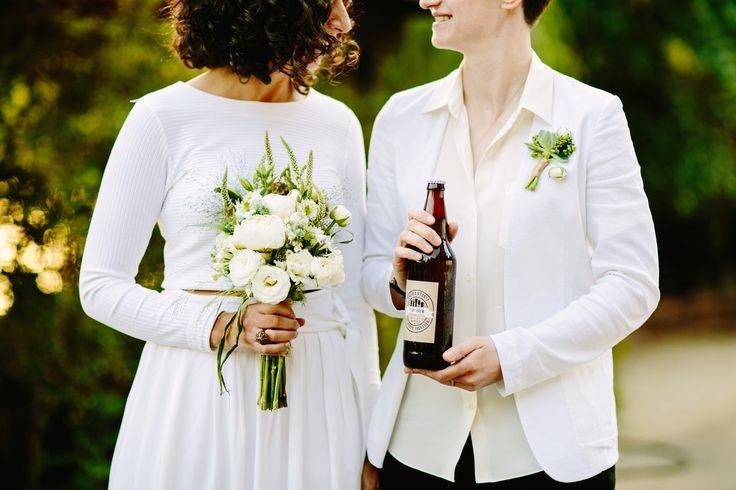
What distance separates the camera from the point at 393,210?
113 inches

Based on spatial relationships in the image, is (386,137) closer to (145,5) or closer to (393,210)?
(393,210)

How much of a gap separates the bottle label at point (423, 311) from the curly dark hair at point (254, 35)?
2.58 feet

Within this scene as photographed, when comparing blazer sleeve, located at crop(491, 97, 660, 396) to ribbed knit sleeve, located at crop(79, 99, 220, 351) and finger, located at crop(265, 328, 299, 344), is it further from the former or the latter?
ribbed knit sleeve, located at crop(79, 99, 220, 351)

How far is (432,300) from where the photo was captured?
242cm

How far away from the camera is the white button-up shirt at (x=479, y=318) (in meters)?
2.60

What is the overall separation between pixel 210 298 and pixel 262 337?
10.2 inches

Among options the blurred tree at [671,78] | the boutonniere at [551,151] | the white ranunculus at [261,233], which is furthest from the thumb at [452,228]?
the blurred tree at [671,78]

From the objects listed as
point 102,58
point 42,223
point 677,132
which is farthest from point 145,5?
point 677,132

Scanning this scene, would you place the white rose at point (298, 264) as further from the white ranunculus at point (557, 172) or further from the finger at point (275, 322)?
the white ranunculus at point (557, 172)

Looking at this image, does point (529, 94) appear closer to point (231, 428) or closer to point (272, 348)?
point (272, 348)

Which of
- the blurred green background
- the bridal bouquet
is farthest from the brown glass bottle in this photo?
the blurred green background

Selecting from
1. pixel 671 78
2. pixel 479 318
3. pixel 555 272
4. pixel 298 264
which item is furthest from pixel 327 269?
pixel 671 78

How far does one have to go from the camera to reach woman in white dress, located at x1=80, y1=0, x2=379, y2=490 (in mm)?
2607

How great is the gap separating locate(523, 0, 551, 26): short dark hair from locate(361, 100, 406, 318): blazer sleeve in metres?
0.50
